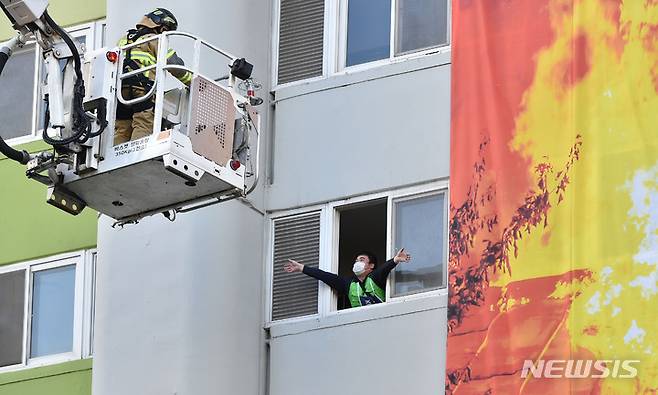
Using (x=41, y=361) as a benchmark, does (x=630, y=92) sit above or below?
above

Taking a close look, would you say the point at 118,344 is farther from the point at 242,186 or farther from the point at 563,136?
the point at 563,136

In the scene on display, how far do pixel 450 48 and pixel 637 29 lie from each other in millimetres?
2455

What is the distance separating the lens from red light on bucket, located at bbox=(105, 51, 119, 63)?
67.8ft

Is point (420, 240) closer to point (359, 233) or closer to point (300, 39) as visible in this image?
point (359, 233)

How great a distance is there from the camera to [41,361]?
25.4m

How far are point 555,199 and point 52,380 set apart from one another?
22.4 ft

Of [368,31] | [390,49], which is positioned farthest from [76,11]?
[390,49]

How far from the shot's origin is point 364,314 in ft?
75.0

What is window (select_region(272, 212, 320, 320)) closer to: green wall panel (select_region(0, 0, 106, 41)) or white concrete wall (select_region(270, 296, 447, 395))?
white concrete wall (select_region(270, 296, 447, 395))

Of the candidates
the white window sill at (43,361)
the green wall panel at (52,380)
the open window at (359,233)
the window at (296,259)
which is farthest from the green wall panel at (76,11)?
the open window at (359,233)

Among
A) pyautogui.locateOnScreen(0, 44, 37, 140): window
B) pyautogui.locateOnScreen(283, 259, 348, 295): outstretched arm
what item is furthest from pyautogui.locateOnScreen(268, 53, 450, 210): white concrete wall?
pyautogui.locateOnScreen(0, 44, 37, 140): window

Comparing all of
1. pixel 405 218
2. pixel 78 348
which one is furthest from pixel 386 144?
pixel 78 348

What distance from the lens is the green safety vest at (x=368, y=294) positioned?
23047 mm

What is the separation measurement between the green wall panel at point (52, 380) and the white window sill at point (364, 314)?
2429 mm
